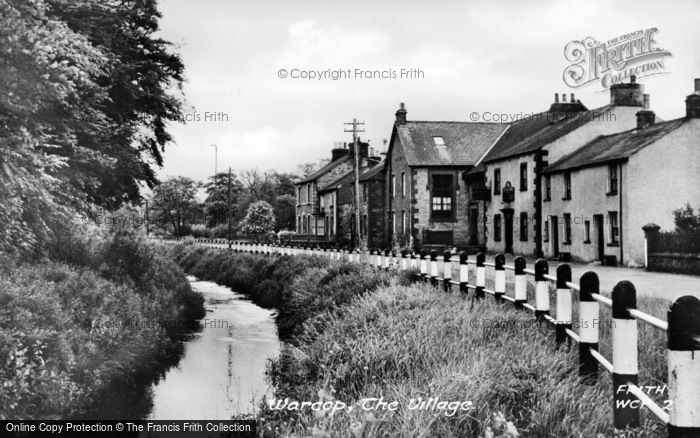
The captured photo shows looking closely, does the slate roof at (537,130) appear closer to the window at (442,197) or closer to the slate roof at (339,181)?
the window at (442,197)

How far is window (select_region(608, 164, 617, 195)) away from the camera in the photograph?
2812cm

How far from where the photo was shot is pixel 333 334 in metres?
9.40

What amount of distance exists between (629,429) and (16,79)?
9708 mm

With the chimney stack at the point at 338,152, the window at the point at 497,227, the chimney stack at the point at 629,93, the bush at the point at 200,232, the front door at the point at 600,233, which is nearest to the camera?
the front door at the point at 600,233

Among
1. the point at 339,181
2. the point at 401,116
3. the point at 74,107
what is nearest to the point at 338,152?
the point at 339,181

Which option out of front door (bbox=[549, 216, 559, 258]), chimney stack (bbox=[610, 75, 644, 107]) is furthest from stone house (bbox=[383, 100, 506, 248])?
chimney stack (bbox=[610, 75, 644, 107])

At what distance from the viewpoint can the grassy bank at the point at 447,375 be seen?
519cm

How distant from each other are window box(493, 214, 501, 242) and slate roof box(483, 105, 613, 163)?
3.45 metres

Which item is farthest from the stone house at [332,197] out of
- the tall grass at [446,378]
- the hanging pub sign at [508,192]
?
the tall grass at [446,378]

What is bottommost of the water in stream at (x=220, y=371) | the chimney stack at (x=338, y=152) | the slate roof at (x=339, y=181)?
the water in stream at (x=220, y=371)

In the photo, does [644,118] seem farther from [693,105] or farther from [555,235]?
[555,235]

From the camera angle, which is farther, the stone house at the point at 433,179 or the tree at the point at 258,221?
the tree at the point at 258,221

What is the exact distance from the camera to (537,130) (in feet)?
131

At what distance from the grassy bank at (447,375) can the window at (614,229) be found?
1782 centimetres
